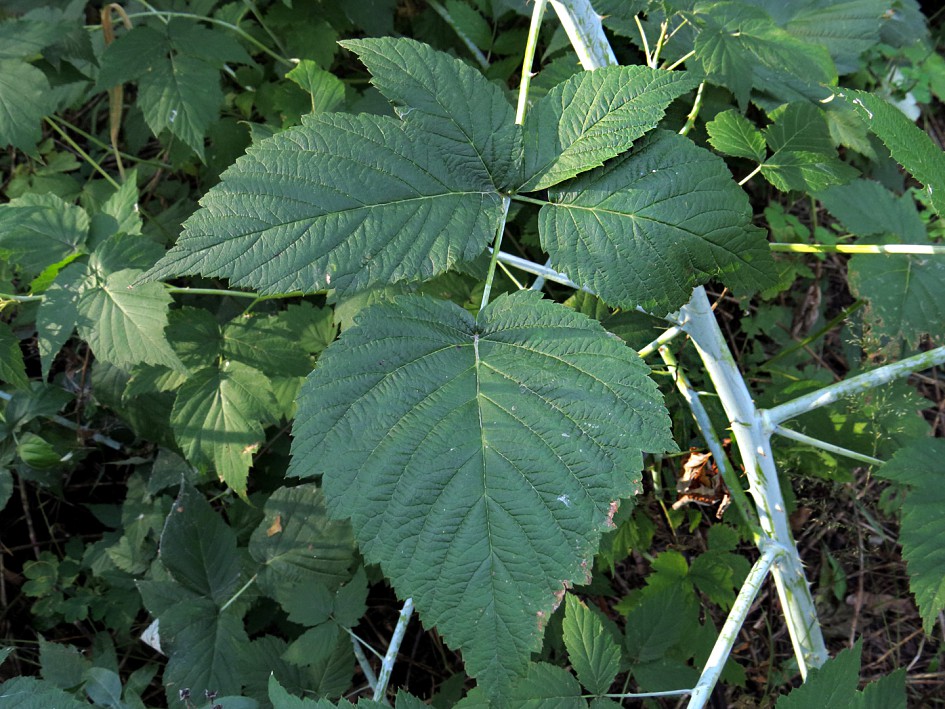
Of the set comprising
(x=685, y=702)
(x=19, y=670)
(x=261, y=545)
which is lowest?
(x=685, y=702)

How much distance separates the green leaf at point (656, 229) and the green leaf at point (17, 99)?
165 centimetres

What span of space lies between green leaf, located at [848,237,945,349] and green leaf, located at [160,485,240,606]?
1701 mm

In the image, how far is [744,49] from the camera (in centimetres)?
158

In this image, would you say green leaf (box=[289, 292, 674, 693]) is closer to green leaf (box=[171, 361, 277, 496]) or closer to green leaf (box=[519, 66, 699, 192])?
green leaf (box=[519, 66, 699, 192])

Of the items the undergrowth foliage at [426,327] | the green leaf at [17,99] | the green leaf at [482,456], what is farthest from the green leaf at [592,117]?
Result: the green leaf at [17,99]

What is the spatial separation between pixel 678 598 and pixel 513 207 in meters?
Result: 1.17

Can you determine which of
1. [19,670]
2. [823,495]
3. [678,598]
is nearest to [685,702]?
[678,598]

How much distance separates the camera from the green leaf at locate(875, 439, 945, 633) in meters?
1.49

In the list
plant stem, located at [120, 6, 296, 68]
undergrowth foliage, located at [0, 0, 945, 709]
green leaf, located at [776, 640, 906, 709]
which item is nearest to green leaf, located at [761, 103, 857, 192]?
undergrowth foliage, located at [0, 0, 945, 709]

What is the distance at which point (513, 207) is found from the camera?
218 centimetres

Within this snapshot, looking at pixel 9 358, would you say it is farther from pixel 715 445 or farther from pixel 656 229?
pixel 715 445

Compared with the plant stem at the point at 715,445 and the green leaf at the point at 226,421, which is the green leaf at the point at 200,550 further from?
the plant stem at the point at 715,445

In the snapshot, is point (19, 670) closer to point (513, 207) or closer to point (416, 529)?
point (416, 529)

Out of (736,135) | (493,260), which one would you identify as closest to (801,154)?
(736,135)
